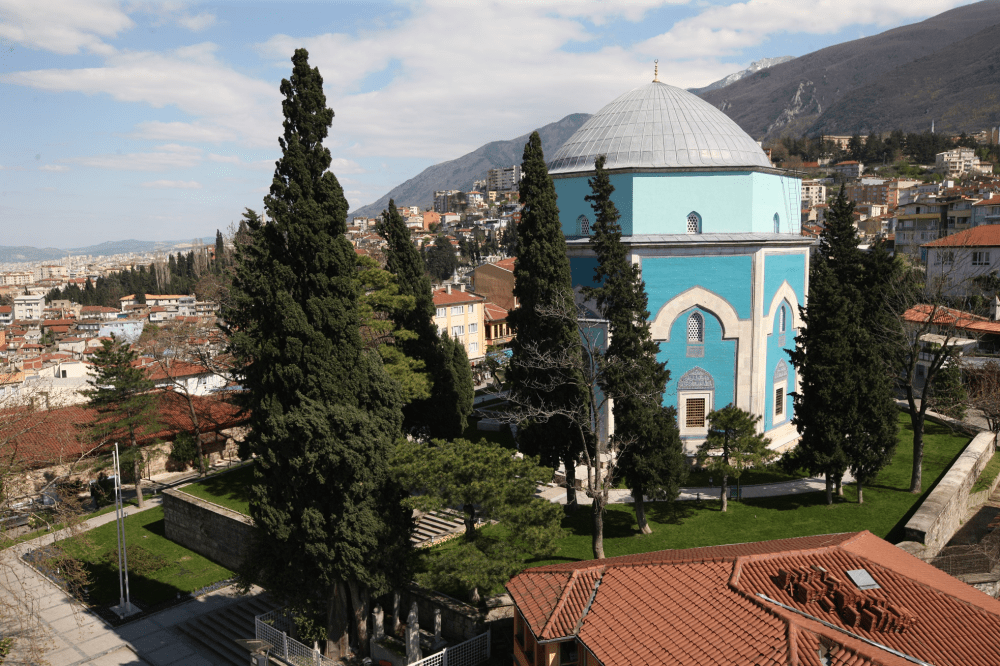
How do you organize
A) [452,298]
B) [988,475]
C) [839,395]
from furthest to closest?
[452,298] < [988,475] < [839,395]

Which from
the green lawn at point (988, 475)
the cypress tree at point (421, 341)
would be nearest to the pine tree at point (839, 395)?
the green lawn at point (988, 475)

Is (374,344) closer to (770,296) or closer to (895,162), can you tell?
(770,296)

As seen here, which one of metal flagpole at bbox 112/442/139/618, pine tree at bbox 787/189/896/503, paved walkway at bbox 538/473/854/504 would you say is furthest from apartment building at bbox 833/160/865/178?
metal flagpole at bbox 112/442/139/618

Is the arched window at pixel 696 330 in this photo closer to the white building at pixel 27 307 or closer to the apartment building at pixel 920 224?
the apartment building at pixel 920 224

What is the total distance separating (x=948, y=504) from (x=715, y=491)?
6.63m

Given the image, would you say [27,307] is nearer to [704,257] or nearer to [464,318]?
[464,318]

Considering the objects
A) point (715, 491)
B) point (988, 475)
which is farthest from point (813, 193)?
point (715, 491)

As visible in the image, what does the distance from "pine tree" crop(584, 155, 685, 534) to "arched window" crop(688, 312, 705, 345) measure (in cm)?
688

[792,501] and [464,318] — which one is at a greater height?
[464,318]

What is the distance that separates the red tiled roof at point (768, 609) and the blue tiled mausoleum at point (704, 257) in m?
13.4

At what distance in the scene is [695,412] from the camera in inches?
1016

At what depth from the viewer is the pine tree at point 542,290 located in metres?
20.2

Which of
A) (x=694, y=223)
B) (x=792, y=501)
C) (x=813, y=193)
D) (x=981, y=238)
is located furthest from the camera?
(x=813, y=193)

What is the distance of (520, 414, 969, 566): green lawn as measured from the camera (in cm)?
1875
